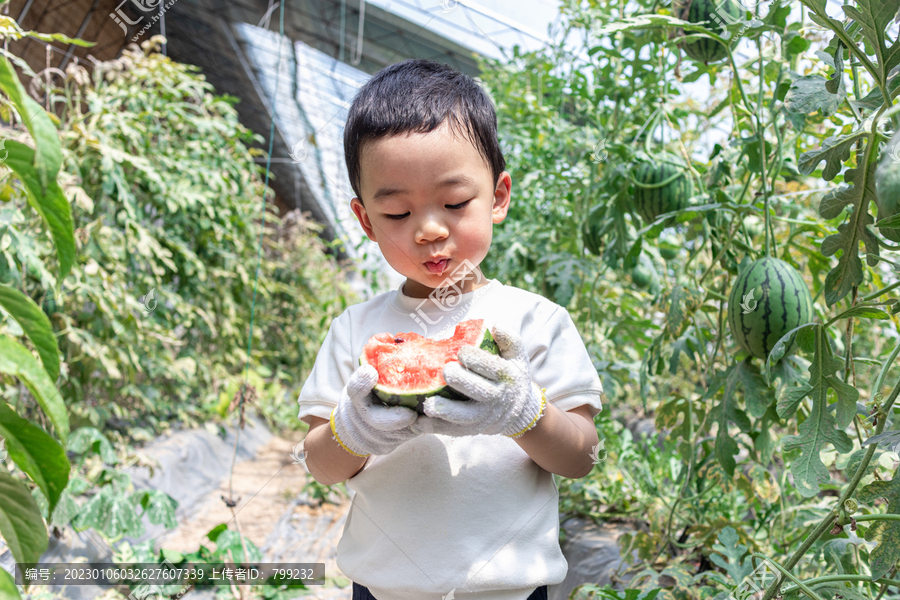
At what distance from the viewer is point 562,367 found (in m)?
0.99

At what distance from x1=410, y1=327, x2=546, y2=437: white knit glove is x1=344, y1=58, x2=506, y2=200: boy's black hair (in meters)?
0.36

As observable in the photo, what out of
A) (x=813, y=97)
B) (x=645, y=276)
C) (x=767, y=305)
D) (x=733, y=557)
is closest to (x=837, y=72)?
(x=813, y=97)

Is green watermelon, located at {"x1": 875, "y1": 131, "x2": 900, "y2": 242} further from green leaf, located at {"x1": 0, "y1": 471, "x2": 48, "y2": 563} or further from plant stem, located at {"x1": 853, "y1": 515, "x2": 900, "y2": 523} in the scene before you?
green leaf, located at {"x1": 0, "y1": 471, "x2": 48, "y2": 563}

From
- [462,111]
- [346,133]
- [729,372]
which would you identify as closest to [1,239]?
[346,133]

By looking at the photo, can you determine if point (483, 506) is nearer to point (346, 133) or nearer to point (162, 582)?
point (346, 133)

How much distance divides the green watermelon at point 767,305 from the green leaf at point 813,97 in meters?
0.41

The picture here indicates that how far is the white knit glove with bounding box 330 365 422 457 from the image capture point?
76cm

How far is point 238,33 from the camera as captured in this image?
820 cm

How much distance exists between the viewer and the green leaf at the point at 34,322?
581mm

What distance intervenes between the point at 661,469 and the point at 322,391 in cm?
174

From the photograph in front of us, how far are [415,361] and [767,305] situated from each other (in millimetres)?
785

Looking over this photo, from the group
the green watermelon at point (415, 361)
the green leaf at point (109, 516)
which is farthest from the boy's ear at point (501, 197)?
the green leaf at point (109, 516)

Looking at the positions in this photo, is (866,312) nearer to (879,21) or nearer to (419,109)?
(879,21)

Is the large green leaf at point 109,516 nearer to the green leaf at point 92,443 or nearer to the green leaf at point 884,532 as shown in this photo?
the green leaf at point 92,443
